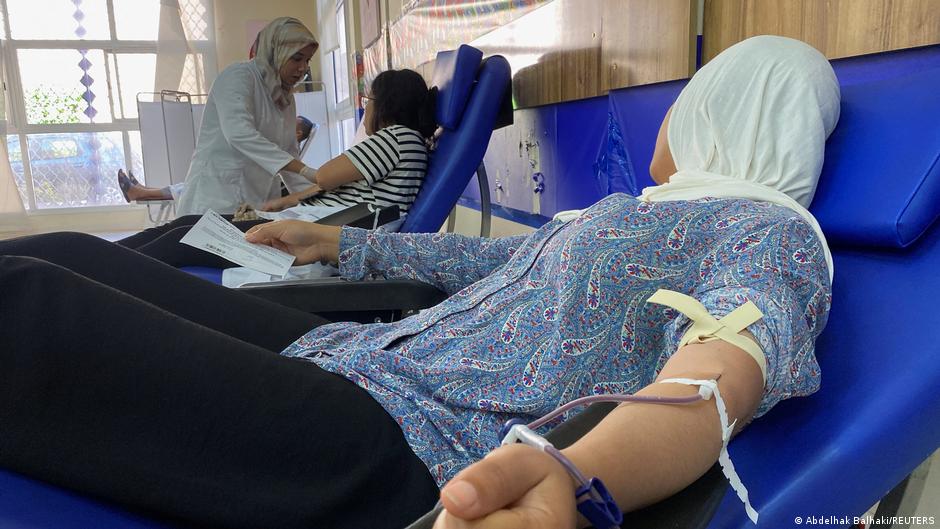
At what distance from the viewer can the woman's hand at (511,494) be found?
0.36m

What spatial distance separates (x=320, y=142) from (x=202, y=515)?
7.15 m

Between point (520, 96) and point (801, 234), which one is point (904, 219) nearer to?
point (801, 234)

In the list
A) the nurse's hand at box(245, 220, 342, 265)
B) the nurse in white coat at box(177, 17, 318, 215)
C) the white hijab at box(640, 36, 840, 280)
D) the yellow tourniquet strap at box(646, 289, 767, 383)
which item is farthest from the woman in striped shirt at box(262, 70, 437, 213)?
the yellow tourniquet strap at box(646, 289, 767, 383)

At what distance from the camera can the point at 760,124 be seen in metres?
0.91

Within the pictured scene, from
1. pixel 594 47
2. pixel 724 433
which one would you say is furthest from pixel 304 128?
pixel 724 433

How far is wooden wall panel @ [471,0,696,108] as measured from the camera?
5.11 feet

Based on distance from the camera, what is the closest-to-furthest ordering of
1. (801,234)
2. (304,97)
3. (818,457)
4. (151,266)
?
(818,457)
(801,234)
(151,266)
(304,97)

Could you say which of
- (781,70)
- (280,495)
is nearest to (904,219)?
(781,70)

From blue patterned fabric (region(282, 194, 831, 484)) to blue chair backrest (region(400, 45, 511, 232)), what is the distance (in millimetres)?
1242

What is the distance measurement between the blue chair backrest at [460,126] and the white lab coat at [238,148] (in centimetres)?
96

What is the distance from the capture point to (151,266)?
40.1 inches

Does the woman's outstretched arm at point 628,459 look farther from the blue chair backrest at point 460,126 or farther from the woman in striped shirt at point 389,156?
the woman in striped shirt at point 389,156

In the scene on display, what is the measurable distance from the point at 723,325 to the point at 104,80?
28.4ft

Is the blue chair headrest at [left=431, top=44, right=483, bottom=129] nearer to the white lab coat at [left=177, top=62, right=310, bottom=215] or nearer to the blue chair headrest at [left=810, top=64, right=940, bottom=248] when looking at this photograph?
the white lab coat at [left=177, top=62, right=310, bottom=215]
